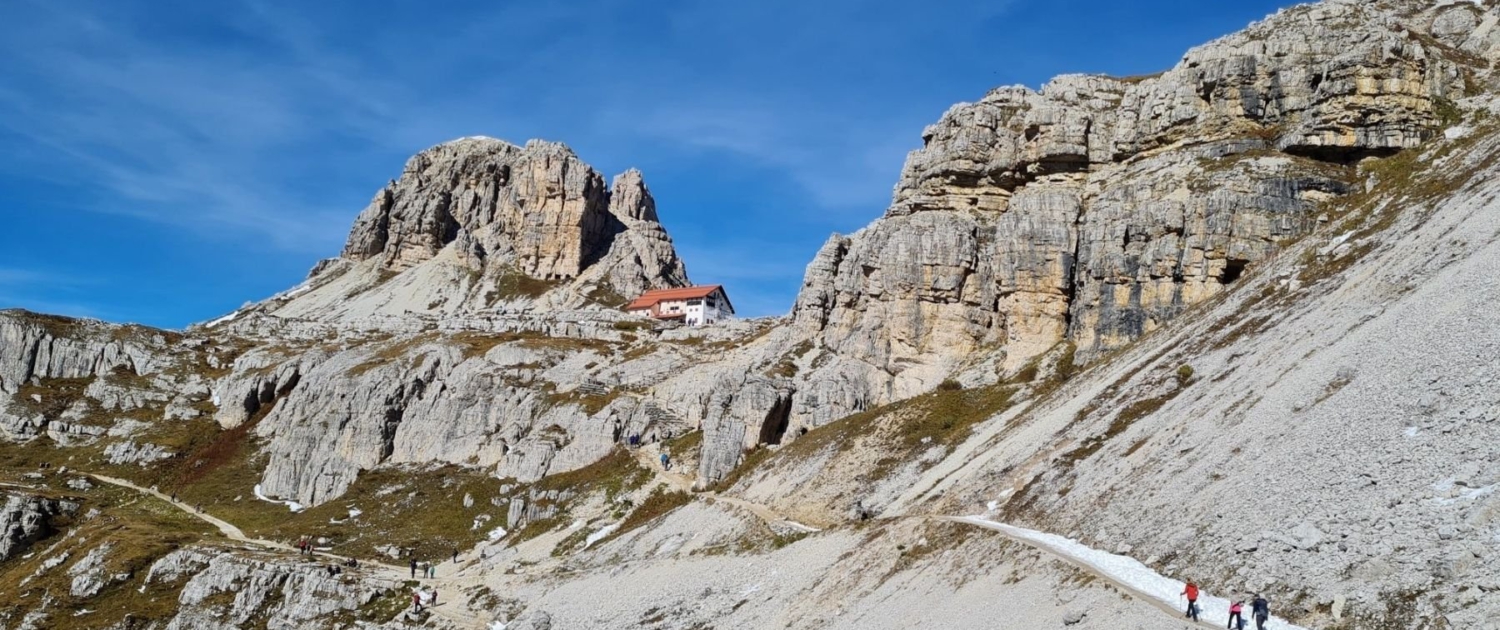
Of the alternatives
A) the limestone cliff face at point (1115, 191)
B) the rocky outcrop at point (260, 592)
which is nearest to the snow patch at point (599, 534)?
the limestone cliff face at point (1115, 191)

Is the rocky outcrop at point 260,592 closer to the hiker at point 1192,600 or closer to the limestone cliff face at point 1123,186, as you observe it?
the limestone cliff face at point 1123,186

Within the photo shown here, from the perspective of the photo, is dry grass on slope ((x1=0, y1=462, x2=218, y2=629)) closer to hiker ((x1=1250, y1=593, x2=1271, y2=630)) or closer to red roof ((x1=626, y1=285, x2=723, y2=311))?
hiker ((x1=1250, y1=593, x2=1271, y2=630))

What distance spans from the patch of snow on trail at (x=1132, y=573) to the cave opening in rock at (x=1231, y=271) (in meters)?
35.5

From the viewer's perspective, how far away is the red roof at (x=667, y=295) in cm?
18427

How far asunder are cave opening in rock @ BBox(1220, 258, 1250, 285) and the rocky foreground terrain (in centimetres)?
57

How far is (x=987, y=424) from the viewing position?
67875 millimetres

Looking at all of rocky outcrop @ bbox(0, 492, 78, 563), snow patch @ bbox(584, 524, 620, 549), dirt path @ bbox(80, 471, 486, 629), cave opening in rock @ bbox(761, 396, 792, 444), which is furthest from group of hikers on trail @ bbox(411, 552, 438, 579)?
rocky outcrop @ bbox(0, 492, 78, 563)

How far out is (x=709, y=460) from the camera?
269 feet

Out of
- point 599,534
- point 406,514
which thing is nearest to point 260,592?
point 406,514

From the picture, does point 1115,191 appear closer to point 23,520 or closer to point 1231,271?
point 1231,271

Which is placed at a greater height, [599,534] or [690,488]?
[690,488]

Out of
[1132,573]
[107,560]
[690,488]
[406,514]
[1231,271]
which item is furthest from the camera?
[406,514]

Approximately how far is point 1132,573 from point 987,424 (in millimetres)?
34657

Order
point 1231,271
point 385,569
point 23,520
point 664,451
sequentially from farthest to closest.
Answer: point 23,520 → point 664,451 → point 385,569 → point 1231,271
